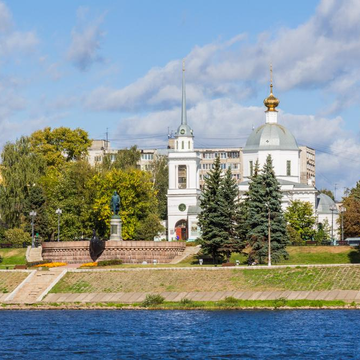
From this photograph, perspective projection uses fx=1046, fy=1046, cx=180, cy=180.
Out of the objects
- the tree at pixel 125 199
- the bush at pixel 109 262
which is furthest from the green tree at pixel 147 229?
the bush at pixel 109 262

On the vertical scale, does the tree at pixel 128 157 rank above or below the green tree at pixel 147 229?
above

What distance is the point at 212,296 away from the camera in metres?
74.7

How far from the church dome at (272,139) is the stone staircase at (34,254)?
29.1 metres

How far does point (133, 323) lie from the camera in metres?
62.5

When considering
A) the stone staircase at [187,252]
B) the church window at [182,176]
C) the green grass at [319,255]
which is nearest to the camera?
the green grass at [319,255]

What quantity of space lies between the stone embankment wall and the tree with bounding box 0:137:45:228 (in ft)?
45.8

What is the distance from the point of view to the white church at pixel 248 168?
115312 millimetres

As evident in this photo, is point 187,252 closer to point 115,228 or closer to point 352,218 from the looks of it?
point 115,228

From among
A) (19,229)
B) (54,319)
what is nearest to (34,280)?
(54,319)

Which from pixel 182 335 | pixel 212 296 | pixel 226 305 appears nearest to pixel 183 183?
pixel 212 296

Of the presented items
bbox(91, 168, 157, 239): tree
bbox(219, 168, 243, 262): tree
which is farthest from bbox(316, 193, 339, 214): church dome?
bbox(219, 168, 243, 262): tree

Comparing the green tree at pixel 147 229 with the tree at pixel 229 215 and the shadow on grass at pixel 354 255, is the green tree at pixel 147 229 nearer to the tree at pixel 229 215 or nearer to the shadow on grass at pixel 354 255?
the tree at pixel 229 215

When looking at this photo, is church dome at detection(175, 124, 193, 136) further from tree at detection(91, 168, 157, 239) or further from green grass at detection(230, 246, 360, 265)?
green grass at detection(230, 246, 360, 265)

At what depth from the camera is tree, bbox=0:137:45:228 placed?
112m
